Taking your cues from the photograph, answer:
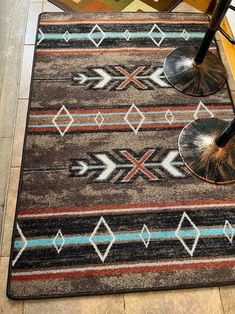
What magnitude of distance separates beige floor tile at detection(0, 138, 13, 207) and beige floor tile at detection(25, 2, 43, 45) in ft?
2.23

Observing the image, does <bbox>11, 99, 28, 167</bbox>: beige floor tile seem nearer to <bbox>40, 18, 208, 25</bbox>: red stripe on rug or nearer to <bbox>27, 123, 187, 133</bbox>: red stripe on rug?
<bbox>27, 123, 187, 133</bbox>: red stripe on rug

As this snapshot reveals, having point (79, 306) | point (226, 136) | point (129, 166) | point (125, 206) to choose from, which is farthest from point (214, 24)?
point (79, 306)

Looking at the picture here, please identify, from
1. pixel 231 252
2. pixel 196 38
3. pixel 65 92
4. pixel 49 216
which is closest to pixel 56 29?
pixel 65 92

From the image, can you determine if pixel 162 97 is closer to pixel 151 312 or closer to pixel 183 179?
pixel 183 179

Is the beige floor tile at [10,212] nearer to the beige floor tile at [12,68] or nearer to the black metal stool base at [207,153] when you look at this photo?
the beige floor tile at [12,68]

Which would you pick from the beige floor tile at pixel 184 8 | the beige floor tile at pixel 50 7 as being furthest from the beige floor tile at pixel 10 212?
the beige floor tile at pixel 184 8

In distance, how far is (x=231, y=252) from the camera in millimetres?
1555

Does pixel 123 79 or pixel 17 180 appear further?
pixel 123 79

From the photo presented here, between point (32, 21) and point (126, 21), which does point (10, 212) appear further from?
point (126, 21)

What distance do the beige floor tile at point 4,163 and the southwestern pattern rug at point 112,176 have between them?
9 cm

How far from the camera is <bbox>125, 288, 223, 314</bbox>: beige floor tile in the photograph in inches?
56.6

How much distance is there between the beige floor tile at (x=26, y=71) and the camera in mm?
1906

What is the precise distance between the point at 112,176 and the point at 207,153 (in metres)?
0.49

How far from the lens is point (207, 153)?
5.68 feet
